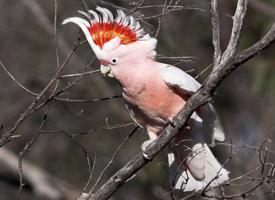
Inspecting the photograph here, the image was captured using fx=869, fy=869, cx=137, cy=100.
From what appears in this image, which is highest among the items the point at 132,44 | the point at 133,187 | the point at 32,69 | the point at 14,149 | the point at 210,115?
the point at 132,44

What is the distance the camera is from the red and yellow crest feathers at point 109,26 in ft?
12.7

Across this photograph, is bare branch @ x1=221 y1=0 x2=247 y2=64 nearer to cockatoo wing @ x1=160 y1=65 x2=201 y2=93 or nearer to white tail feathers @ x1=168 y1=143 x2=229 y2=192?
cockatoo wing @ x1=160 y1=65 x2=201 y2=93

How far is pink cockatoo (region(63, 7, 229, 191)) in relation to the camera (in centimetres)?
388

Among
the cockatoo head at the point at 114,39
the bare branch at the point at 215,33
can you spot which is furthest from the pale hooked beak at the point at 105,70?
the bare branch at the point at 215,33

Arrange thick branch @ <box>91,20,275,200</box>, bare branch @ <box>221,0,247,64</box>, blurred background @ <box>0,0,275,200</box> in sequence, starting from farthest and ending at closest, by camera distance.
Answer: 1. blurred background @ <box>0,0,275,200</box>
2. bare branch @ <box>221,0,247,64</box>
3. thick branch @ <box>91,20,275,200</box>

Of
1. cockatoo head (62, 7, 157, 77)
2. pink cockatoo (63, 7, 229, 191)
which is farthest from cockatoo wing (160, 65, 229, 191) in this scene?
cockatoo head (62, 7, 157, 77)

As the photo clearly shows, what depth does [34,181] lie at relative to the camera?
798 centimetres

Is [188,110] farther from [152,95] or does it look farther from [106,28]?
[106,28]

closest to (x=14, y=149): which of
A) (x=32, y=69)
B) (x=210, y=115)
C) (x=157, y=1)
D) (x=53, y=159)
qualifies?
(x=53, y=159)

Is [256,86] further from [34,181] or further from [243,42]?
[34,181]

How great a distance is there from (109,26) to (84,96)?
412cm

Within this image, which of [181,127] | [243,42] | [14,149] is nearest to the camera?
[181,127]

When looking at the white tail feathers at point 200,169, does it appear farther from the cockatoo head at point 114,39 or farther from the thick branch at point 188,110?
the cockatoo head at point 114,39

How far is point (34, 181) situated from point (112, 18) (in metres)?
4.33
